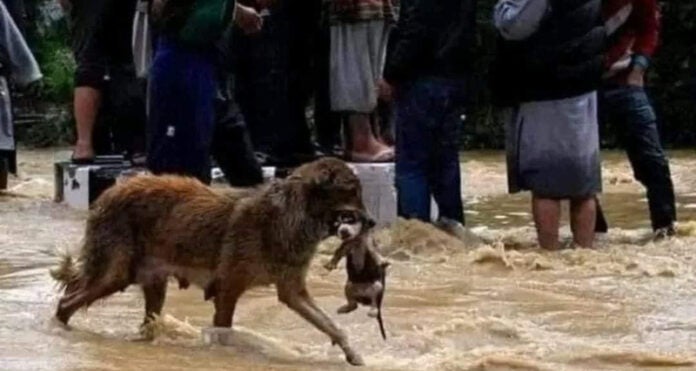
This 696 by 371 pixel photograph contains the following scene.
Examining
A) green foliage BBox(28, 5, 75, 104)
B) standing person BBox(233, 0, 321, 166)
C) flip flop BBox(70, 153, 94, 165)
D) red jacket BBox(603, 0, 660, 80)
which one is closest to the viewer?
red jacket BBox(603, 0, 660, 80)

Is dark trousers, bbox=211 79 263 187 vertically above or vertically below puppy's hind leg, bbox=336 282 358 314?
above

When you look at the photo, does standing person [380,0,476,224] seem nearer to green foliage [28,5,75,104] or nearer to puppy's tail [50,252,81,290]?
puppy's tail [50,252,81,290]

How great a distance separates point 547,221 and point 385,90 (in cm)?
133

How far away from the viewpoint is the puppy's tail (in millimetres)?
7070

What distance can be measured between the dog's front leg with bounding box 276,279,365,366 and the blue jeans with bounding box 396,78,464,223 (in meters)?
3.25

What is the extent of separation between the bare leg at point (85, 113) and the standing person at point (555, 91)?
3.20 m

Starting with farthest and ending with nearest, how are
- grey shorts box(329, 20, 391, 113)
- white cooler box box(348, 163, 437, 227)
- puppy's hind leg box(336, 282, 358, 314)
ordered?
grey shorts box(329, 20, 391, 113) → white cooler box box(348, 163, 437, 227) → puppy's hind leg box(336, 282, 358, 314)

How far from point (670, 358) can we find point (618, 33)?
12.5ft

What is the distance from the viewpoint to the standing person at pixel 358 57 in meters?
10.8

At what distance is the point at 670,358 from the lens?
6543 millimetres

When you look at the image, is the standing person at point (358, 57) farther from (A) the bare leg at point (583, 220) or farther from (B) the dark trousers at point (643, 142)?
(A) the bare leg at point (583, 220)

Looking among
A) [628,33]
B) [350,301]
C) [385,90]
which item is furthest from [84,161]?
[350,301]

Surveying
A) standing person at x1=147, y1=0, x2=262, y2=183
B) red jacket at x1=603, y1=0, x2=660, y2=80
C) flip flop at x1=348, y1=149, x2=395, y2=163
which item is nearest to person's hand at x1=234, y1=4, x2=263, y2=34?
standing person at x1=147, y1=0, x2=262, y2=183

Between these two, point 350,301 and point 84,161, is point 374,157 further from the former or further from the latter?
point 350,301
